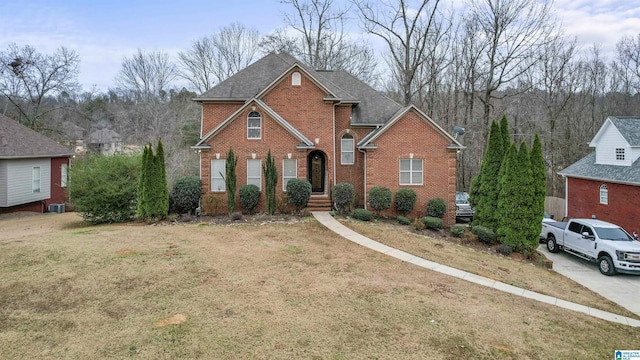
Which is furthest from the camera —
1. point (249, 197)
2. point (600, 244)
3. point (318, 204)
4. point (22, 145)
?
point (22, 145)

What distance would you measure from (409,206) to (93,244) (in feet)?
45.3

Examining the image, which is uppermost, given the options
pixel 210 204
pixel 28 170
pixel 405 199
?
pixel 28 170

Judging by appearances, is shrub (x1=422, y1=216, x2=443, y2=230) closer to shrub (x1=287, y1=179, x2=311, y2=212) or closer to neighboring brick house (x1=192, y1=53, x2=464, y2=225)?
neighboring brick house (x1=192, y1=53, x2=464, y2=225)

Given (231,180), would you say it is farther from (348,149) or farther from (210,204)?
(348,149)

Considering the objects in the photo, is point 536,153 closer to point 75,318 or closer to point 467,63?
point 75,318

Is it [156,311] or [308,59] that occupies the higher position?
[308,59]

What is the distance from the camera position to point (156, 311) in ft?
24.5

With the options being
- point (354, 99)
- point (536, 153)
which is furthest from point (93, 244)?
point (536, 153)

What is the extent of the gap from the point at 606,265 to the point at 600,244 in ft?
2.82

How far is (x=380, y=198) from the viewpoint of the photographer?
18328mm

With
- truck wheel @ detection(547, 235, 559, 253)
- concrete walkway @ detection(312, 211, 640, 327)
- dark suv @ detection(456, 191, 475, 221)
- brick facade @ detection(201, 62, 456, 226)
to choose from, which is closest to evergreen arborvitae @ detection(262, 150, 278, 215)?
brick facade @ detection(201, 62, 456, 226)

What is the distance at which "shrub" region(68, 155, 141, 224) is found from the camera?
15859 mm

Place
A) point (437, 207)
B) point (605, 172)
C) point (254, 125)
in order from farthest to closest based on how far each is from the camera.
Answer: point (605, 172), point (437, 207), point (254, 125)

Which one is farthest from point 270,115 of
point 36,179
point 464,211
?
point 36,179
